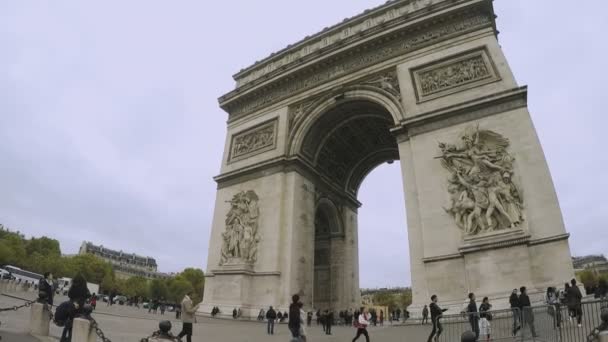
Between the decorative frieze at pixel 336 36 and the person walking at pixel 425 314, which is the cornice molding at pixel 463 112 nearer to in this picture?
the decorative frieze at pixel 336 36

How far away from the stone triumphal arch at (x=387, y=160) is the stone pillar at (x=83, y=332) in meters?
10.9

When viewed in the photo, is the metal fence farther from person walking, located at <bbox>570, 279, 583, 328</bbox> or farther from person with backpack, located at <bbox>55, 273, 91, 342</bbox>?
person with backpack, located at <bbox>55, 273, 91, 342</bbox>

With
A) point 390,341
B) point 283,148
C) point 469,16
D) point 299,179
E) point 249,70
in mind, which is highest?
point 249,70

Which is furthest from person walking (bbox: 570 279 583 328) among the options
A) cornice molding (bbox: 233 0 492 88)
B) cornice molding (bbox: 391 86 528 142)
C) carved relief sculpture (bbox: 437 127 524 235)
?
cornice molding (bbox: 233 0 492 88)

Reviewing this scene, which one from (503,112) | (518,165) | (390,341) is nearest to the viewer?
(390,341)

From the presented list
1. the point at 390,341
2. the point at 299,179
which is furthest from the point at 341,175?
the point at 390,341

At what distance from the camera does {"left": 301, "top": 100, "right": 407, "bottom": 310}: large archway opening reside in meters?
20.9

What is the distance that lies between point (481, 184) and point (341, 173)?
37.5 ft

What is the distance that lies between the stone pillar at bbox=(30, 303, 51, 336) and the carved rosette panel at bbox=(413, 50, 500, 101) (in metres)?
15.0

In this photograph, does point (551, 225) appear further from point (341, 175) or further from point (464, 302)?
point (341, 175)

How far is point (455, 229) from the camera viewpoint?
13.5m

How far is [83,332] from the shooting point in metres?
5.35

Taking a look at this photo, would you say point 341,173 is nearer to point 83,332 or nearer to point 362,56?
point 362,56

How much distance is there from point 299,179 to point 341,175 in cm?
530
